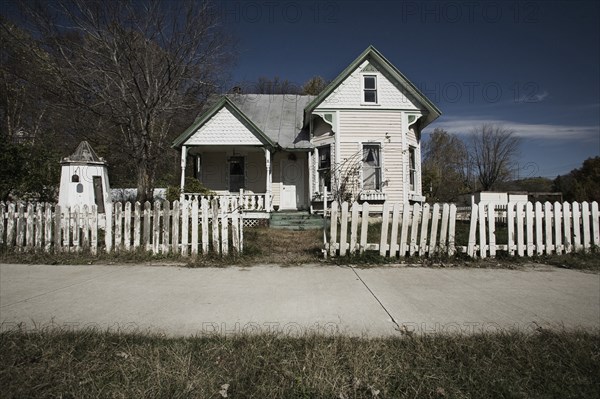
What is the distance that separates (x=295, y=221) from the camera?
1257 centimetres

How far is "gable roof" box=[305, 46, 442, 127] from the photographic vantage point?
1351 cm

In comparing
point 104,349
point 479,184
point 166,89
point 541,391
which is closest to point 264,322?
point 104,349

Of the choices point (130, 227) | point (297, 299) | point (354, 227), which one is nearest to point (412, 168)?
point (354, 227)

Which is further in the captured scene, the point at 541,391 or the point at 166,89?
the point at 166,89

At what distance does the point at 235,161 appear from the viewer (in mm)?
16016

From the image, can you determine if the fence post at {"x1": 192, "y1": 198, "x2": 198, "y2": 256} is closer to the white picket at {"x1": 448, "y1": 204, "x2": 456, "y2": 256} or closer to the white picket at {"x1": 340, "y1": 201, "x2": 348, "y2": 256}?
the white picket at {"x1": 340, "y1": 201, "x2": 348, "y2": 256}

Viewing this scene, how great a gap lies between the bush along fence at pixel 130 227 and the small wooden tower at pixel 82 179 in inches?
124

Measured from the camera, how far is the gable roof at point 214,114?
1316 centimetres

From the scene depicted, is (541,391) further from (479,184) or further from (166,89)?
(479,184)

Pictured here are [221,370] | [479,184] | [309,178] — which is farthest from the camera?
[479,184]

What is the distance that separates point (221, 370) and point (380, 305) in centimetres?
223

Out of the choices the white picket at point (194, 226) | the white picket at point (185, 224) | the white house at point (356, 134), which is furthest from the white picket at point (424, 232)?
the white house at point (356, 134)

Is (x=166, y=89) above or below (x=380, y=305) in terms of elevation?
above

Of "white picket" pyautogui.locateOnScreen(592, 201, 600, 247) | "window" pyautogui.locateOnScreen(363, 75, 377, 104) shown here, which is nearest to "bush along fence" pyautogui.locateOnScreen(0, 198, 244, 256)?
"white picket" pyautogui.locateOnScreen(592, 201, 600, 247)
